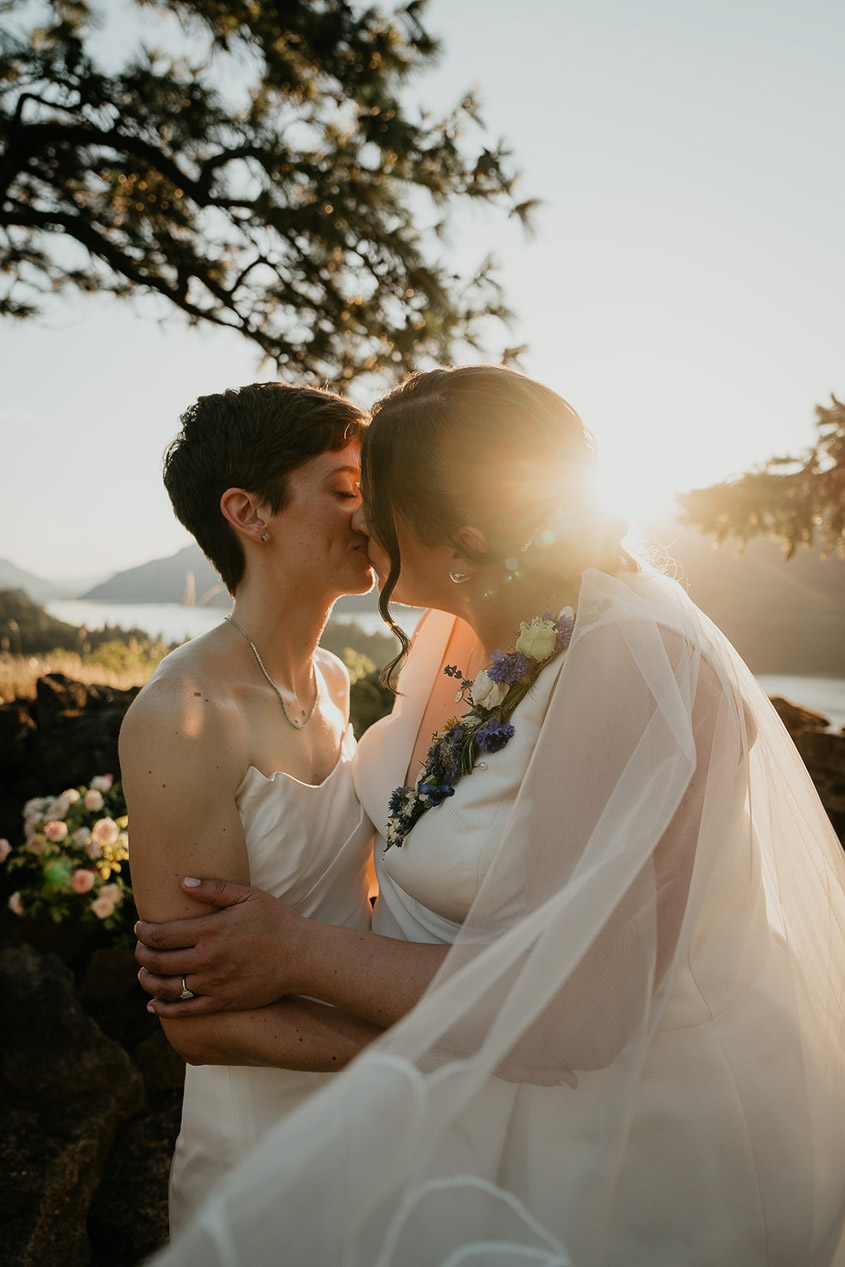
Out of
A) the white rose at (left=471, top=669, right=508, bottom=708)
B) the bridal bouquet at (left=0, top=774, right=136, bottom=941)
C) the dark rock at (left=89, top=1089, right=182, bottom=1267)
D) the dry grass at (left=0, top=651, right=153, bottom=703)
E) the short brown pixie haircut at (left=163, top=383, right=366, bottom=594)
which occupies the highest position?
the short brown pixie haircut at (left=163, top=383, right=366, bottom=594)

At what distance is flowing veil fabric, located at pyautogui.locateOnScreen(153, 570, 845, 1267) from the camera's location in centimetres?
129

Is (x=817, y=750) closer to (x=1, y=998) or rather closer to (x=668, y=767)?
(x=668, y=767)

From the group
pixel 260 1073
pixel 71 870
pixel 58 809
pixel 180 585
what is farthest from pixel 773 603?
pixel 260 1073

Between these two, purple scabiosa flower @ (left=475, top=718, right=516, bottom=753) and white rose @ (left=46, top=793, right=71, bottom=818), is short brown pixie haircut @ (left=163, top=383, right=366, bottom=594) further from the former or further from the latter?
white rose @ (left=46, top=793, right=71, bottom=818)

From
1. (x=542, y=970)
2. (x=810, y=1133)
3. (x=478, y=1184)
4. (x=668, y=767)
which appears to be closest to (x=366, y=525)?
(x=668, y=767)

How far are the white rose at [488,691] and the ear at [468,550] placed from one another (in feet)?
1.11

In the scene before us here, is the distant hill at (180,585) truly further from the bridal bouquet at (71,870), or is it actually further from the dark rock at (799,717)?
the dark rock at (799,717)

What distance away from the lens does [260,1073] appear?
Answer: 2170 millimetres

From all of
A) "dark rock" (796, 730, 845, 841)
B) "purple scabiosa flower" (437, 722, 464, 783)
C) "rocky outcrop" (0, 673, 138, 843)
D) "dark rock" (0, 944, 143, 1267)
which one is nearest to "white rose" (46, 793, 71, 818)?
"rocky outcrop" (0, 673, 138, 843)

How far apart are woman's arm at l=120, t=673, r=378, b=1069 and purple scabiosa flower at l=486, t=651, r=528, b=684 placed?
0.76 m

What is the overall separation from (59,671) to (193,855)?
621 cm

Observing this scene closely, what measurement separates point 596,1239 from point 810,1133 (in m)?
0.58

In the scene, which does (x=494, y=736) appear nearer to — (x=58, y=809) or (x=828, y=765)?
(x=58, y=809)

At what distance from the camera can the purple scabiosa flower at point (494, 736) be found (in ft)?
6.32
